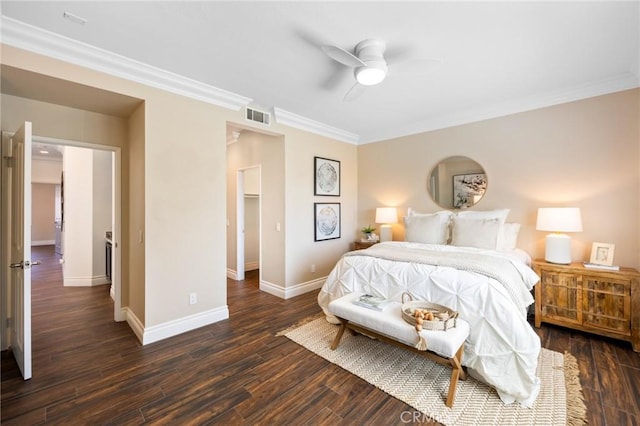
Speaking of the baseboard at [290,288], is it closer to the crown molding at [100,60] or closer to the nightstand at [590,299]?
the crown molding at [100,60]

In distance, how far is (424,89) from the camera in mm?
3211

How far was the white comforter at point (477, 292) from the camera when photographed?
191 cm

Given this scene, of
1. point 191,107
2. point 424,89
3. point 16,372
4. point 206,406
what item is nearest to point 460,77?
point 424,89

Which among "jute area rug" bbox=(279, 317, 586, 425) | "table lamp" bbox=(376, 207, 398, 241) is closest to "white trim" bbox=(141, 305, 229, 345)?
"jute area rug" bbox=(279, 317, 586, 425)

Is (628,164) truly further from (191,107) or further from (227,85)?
(191,107)

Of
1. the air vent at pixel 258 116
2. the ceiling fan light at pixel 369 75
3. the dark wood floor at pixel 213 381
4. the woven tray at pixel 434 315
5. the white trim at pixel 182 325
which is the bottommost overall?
the dark wood floor at pixel 213 381

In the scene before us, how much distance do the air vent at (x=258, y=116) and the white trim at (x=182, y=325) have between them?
2.49 meters

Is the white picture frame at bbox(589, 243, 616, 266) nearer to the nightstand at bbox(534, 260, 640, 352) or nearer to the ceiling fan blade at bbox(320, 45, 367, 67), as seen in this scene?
the nightstand at bbox(534, 260, 640, 352)

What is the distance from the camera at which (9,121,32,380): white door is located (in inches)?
83.5

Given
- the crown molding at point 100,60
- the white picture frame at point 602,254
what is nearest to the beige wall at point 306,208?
the crown molding at point 100,60

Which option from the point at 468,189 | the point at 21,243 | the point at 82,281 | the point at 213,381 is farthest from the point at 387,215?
the point at 82,281

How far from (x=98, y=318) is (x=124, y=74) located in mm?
2932

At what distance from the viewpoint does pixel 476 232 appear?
337 cm

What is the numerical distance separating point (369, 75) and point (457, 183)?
8.38 ft
